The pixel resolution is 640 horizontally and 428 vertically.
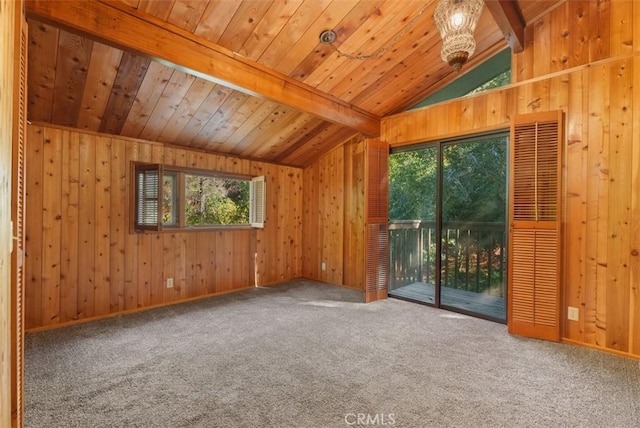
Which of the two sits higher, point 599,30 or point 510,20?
point 510,20

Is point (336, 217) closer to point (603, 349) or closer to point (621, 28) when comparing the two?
point (603, 349)

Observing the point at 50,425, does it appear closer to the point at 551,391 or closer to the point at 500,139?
the point at 551,391

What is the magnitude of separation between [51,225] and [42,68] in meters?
1.52

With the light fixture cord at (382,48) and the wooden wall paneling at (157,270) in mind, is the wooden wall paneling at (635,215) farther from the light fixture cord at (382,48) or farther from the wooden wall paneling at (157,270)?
the wooden wall paneling at (157,270)

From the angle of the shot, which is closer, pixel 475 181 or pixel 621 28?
pixel 621 28

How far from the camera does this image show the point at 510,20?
9.23ft

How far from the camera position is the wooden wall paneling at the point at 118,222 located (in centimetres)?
348

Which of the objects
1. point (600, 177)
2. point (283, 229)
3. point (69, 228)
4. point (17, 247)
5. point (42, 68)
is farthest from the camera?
point (283, 229)

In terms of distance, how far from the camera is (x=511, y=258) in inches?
122

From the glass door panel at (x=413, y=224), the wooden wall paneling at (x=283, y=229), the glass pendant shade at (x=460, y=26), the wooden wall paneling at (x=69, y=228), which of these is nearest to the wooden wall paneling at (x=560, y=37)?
the glass door panel at (x=413, y=224)

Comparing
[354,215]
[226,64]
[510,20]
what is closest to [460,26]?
[510,20]

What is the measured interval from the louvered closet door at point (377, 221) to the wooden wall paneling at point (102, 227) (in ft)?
10.1

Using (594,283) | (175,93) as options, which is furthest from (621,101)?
(175,93)

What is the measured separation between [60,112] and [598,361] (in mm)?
5309
